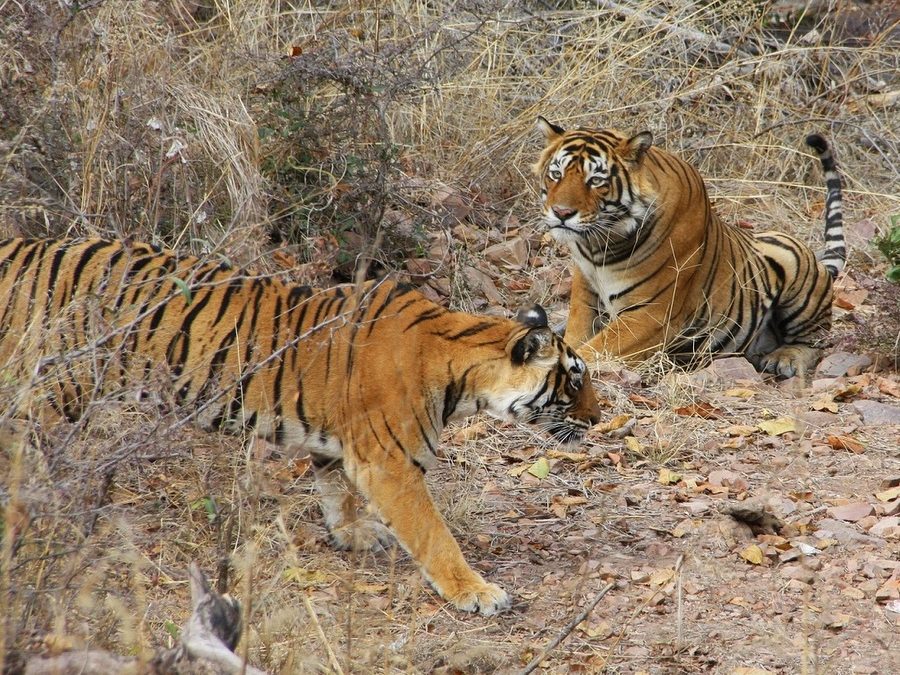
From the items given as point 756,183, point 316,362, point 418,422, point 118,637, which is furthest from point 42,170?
point 756,183

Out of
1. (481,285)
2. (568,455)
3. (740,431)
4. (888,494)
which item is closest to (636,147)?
(481,285)

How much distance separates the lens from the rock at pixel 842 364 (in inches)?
250

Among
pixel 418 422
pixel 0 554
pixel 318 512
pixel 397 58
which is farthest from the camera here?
pixel 397 58

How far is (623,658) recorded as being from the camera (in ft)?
12.2

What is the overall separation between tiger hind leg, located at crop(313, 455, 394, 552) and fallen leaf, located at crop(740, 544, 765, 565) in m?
1.29

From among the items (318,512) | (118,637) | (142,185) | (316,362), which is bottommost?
(318,512)

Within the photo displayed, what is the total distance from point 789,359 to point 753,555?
2673mm

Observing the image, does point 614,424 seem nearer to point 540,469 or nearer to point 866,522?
point 540,469

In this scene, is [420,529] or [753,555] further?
[753,555]

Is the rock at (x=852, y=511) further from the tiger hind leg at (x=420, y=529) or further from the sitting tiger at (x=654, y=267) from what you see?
the sitting tiger at (x=654, y=267)

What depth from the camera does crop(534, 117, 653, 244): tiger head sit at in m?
6.31

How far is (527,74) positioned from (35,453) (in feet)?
20.9

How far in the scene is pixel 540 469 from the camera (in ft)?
16.8

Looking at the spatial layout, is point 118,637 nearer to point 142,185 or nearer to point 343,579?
point 343,579
